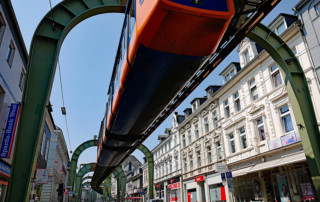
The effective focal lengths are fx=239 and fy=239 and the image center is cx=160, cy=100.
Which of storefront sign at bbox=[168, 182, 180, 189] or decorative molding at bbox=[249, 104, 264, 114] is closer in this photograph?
decorative molding at bbox=[249, 104, 264, 114]

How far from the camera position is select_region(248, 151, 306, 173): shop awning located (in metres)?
13.3

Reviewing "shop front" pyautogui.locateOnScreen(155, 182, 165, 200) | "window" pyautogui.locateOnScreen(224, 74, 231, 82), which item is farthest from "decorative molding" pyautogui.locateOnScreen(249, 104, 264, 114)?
"shop front" pyautogui.locateOnScreen(155, 182, 165, 200)

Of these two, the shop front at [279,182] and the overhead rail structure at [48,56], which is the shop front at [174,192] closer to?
the shop front at [279,182]

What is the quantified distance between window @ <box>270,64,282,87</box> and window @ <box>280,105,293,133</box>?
169 cm

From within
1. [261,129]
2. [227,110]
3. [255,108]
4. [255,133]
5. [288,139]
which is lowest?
[288,139]

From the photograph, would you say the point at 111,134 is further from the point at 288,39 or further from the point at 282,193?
the point at 288,39

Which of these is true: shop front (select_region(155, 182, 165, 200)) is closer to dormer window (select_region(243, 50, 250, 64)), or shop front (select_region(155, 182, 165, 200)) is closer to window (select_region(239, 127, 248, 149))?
window (select_region(239, 127, 248, 149))

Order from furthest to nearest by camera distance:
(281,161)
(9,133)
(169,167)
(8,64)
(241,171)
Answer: (169,167) < (241,171) < (281,161) < (8,64) < (9,133)

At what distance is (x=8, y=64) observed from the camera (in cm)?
1216

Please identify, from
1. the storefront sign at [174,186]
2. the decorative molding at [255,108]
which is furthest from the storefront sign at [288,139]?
the storefront sign at [174,186]

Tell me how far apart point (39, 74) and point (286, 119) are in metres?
14.3

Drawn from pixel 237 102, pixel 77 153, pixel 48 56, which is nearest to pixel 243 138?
pixel 237 102

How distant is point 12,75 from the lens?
12.9 metres

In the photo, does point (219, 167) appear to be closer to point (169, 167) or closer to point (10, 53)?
point (10, 53)
